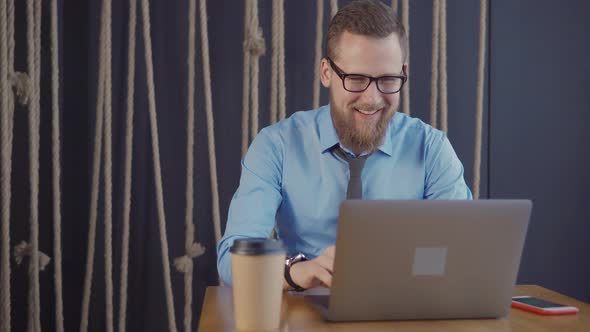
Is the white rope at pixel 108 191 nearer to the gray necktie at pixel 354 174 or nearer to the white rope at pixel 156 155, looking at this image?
the white rope at pixel 156 155

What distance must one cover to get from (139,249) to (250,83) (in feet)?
1.89

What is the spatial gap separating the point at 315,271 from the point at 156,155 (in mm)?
848

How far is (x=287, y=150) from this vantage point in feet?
6.26

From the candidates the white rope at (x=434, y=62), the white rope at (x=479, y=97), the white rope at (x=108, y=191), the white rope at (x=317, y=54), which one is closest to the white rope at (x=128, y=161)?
the white rope at (x=108, y=191)

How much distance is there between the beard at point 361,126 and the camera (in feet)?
5.94

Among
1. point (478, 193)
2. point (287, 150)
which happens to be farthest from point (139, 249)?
point (478, 193)

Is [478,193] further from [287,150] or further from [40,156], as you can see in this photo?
[40,156]

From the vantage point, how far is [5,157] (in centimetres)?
190

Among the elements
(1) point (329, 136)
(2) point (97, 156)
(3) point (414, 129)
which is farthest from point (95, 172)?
(3) point (414, 129)

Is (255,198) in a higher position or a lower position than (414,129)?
lower

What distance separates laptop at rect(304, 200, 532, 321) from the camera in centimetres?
108

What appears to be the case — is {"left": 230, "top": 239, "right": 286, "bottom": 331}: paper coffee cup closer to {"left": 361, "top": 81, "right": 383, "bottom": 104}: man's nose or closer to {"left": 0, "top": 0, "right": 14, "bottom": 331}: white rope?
{"left": 361, "top": 81, "right": 383, "bottom": 104}: man's nose

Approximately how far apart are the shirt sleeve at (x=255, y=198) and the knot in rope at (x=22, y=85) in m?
0.61

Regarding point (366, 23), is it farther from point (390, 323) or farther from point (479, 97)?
point (390, 323)
